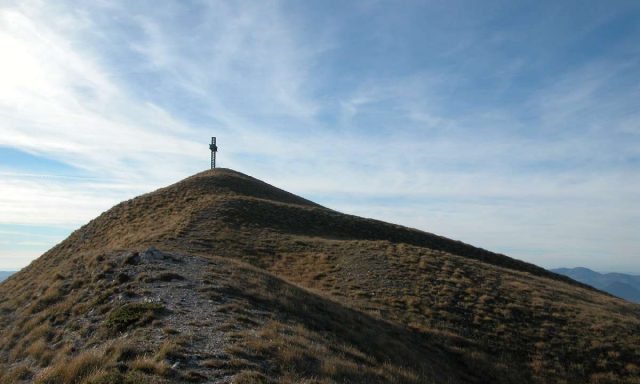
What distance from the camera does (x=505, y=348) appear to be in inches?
829

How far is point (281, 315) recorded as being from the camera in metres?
15.6

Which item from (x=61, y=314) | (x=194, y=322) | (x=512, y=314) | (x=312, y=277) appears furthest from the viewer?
(x=312, y=277)

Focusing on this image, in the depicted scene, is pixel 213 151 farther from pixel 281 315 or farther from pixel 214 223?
pixel 281 315

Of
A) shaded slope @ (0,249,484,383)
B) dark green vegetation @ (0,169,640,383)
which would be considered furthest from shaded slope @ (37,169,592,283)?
shaded slope @ (0,249,484,383)

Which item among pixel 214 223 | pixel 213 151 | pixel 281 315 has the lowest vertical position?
pixel 281 315

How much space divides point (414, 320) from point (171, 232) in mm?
18475

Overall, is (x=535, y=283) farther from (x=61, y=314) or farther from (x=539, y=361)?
(x=61, y=314)

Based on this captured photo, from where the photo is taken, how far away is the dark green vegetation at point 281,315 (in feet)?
35.7

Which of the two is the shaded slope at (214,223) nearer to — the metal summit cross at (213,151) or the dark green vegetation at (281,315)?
the dark green vegetation at (281,315)

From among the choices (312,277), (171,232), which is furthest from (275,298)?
(171,232)

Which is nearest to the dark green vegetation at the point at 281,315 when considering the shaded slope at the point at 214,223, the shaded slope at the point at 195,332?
the shaded slope at the point at 195,332

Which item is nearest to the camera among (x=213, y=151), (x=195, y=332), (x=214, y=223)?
(x=195, y=332)

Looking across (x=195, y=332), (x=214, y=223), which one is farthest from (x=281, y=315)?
(x=214, y=223)

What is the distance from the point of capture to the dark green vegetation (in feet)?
35.7
